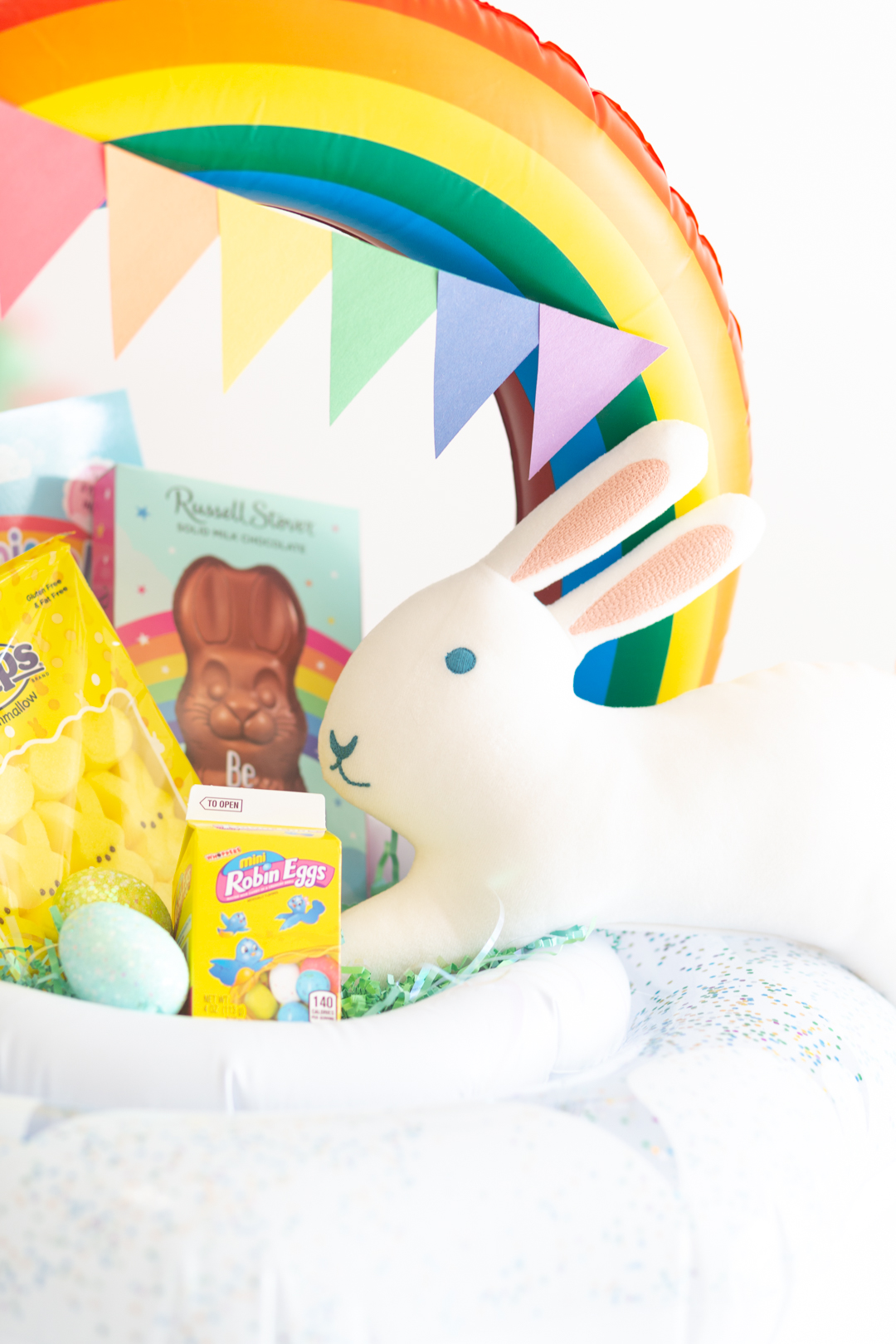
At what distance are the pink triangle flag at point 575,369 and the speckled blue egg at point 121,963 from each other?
609 millimetres

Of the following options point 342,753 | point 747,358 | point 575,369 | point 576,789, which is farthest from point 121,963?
point 747,358

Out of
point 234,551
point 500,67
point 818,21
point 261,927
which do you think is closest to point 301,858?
point 261,927

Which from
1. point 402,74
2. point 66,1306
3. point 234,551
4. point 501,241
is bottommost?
point 66,1306

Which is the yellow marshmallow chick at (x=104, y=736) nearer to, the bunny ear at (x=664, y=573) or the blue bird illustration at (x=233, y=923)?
the blue bird illustration at (x=233, y=923)

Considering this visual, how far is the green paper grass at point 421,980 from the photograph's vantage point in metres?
0.79

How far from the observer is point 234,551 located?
1228 mm

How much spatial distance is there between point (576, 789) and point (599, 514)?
0.92 ft

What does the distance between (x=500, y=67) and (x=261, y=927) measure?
792 mm

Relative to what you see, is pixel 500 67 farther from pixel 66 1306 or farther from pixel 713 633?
pixel 66 1306

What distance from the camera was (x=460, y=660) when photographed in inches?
34.8

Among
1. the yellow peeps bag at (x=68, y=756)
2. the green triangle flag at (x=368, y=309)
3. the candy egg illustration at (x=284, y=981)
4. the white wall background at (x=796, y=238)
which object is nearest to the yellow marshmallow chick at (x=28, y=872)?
the yellow peeps bag at (x=68, y=756)

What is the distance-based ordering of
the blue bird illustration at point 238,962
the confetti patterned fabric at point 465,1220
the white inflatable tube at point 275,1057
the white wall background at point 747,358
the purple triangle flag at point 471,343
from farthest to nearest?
1. the white wall background at point 747,358
2. the purple triangle flag at point 471,343
3. the blue bird illustration at point 238,962
4. the white inflatable tube at point 275,1057
5. the confetti patterned fabric at point 465,1220

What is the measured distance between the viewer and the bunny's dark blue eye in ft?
2.89

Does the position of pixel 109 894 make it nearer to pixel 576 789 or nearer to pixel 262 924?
pixel 262 924
